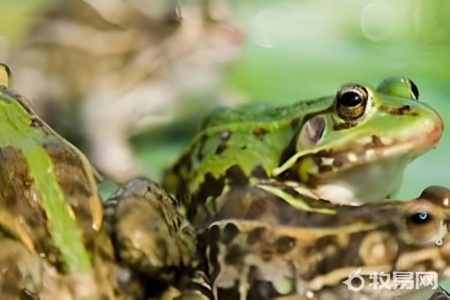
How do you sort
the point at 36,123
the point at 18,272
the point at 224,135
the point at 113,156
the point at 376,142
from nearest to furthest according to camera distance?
the point at 18,272 → the point at 36,123 → the point at 376,142 → the point at 224,135 → the point at 113,156

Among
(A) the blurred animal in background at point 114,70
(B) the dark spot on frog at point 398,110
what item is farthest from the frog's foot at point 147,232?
(A) the blurred animal in background at point 114,70

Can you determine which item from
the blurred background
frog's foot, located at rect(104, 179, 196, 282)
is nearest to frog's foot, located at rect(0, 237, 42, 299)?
frog's foot, located at rect(104, 179, 196, 282)

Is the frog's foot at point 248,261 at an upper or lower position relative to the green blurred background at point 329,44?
lower

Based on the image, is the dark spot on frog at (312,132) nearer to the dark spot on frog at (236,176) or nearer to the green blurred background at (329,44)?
the dark spot on frog at (236,176)

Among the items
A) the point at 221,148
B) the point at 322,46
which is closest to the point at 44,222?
the point at 221,148

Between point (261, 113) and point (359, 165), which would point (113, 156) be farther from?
point (359, 165)

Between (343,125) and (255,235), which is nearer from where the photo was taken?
(255,235)

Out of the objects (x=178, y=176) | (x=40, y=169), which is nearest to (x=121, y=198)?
(x=40, y=169)
